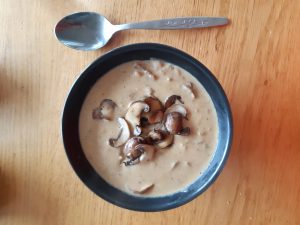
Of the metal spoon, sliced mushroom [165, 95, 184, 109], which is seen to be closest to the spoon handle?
the metal spoon

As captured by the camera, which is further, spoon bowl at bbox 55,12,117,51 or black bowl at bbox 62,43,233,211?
spoon bowl at bbox 55,12,117,51

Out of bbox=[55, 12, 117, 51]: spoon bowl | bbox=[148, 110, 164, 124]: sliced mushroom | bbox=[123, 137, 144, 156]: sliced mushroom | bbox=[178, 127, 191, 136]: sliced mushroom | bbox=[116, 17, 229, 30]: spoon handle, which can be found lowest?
bbox=[123, 137, 144, 156]: sliced mushroom

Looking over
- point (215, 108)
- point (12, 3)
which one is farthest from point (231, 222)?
point (12, 3)

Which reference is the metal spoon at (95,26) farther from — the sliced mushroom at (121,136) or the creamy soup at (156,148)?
the sliced mushroom at (121,136)

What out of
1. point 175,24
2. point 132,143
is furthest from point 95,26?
point 132,143

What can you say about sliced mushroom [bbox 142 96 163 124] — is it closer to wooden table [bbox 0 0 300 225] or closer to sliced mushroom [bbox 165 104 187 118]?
sliced mushroom [bbox 165 104 187 118]

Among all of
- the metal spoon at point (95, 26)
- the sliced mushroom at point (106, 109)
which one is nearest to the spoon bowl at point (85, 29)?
the metal spoon at point (95, 26)
